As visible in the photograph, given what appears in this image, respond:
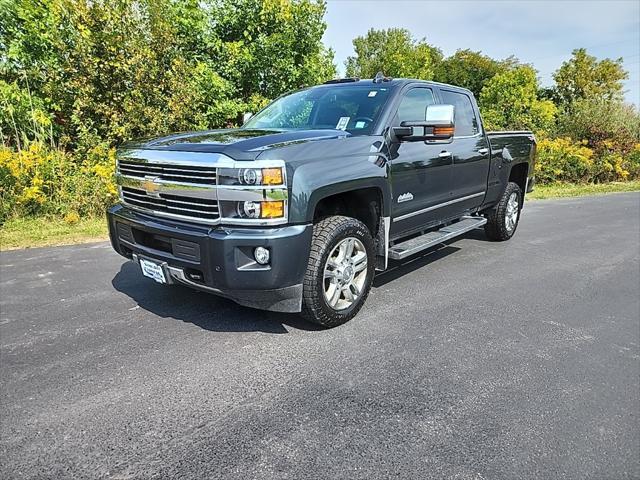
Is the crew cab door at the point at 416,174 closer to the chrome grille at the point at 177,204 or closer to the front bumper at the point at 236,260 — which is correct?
the front bumper at the point at 236,260

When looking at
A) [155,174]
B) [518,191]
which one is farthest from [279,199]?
[518,191]

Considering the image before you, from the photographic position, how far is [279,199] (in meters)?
2.90

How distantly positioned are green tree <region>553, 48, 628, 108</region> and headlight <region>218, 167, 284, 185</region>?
3894cm

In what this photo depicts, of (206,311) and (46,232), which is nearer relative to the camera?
(206,311)

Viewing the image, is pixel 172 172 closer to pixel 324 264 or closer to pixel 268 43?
pixel 324 264

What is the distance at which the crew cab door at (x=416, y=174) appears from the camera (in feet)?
13.2

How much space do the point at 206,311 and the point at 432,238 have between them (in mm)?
2359

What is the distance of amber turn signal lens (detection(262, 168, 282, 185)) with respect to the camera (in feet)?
9.36

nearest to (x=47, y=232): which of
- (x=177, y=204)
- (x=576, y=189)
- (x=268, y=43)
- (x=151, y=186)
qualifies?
(x=151, y=186)

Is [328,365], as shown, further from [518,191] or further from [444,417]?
[518,191]

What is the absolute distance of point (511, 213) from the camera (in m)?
6.70

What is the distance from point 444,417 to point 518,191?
5.05 meters

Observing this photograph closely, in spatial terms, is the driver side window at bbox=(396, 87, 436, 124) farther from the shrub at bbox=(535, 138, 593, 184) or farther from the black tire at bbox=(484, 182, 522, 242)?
the shrub at bbox=(535, 138, 593, 184)

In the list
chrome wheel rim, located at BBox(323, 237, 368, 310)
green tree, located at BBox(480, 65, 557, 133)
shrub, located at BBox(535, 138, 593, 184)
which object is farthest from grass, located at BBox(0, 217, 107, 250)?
green tree, located at BBox(480, 65, 557, 133)
